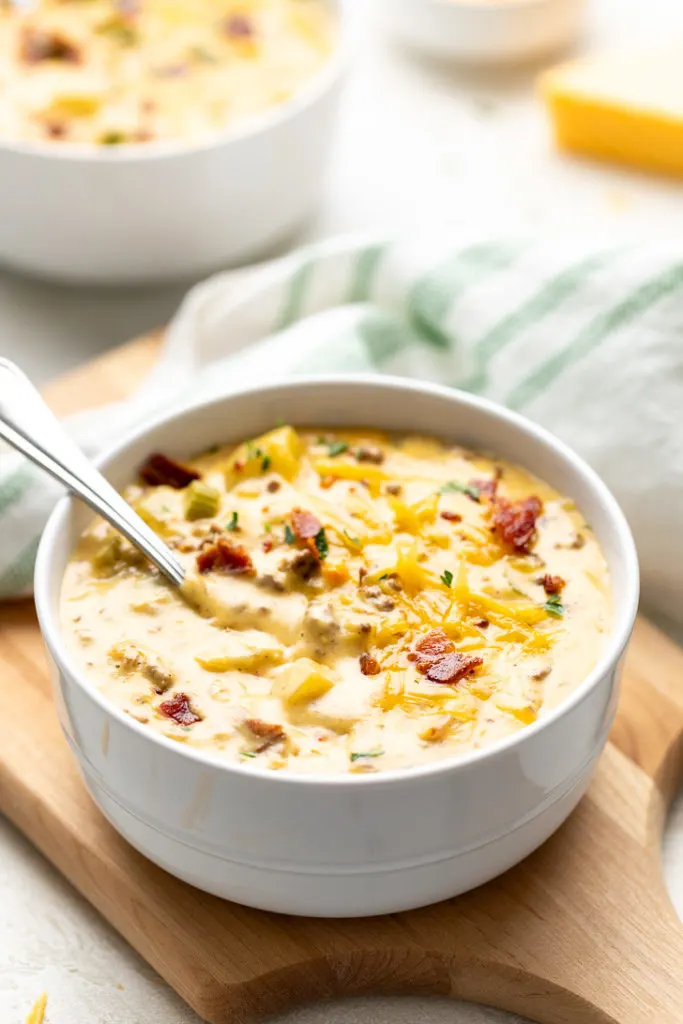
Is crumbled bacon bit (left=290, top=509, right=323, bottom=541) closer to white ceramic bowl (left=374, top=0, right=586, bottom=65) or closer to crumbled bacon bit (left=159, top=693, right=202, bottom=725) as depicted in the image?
crumbled bacon bit (left=159, top=693, right=202, bottom=725)

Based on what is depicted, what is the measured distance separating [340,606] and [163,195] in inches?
67.3

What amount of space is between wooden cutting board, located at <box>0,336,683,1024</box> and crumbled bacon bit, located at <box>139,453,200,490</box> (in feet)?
2.05

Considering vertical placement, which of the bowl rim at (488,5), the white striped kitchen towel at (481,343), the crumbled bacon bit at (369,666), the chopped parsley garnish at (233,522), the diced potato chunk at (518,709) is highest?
the bowl rim at (488,5)

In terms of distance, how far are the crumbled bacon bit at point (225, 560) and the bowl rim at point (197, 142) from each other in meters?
1.49

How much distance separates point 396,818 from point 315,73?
2961 mm

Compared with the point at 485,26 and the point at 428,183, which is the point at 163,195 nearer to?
the point at 428,183

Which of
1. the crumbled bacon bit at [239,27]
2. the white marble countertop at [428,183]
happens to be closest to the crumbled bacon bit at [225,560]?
the white marble countertop at [428,183]

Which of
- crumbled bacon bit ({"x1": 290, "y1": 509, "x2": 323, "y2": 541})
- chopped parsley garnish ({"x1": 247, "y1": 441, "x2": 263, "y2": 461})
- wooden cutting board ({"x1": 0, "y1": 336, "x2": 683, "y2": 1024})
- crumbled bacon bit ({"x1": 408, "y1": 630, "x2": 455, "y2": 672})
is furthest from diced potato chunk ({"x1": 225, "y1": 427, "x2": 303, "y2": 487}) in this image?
wooden cutting board ({"x1": 0, "y1": 336, "x2": 683, "y2": 1024})

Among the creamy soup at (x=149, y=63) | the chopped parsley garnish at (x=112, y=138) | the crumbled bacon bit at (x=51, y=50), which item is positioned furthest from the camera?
Result: the crumbled bacon bit at (x=51, y=50)

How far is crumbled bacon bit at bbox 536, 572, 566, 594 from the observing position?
2676 mm

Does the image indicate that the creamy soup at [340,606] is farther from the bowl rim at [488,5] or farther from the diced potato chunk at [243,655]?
the bowl rim at [488,5]

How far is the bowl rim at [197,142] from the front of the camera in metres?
3.75

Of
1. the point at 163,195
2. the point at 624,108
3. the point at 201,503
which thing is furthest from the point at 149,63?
the point at 201,503

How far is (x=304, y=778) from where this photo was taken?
2.16 meters
